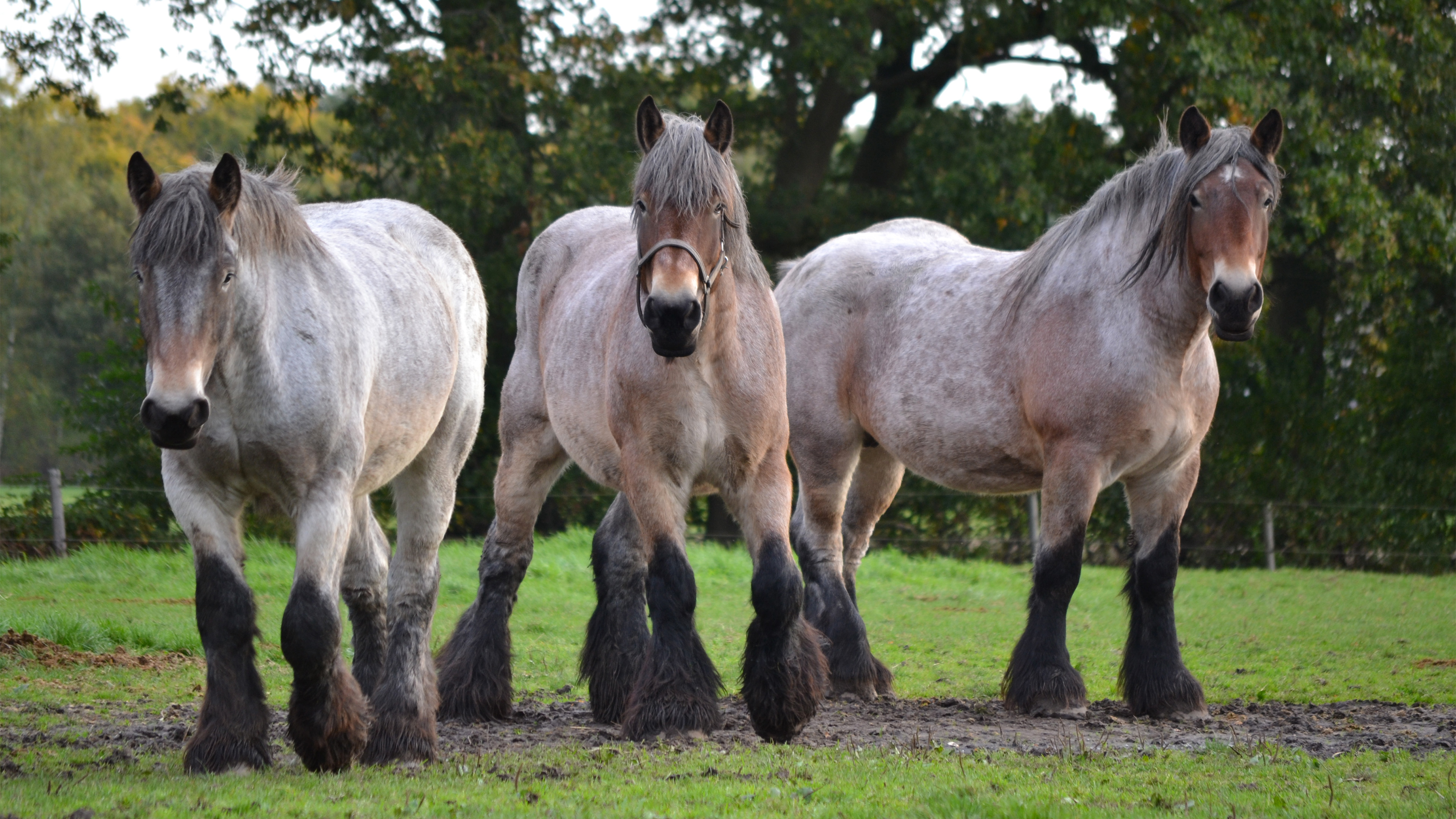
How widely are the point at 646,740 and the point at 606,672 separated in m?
1.04

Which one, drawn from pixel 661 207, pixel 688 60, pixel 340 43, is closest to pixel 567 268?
pixel 661 207

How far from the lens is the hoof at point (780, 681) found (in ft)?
17.0

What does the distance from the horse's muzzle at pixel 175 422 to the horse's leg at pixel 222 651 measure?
0.56 m

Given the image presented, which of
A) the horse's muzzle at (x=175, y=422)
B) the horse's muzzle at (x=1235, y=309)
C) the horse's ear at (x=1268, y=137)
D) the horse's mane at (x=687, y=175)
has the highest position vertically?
the horse's ear at (x=1268, y=137)

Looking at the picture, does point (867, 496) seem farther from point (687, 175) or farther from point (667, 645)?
point (687, 175)

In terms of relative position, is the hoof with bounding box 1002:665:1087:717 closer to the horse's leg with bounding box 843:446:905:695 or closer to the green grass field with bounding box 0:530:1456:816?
the green grass field with bounding box 0:530:1456:816

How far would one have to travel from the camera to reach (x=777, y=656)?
516 centimetres

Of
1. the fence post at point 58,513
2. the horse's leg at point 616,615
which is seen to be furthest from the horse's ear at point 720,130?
the fence post at point 58,513

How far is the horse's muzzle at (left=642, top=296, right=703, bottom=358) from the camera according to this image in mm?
4746

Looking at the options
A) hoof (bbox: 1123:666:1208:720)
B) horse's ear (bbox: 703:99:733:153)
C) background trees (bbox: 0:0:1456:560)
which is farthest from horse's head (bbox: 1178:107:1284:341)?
background trees (bbox: 0:0:1456:560)

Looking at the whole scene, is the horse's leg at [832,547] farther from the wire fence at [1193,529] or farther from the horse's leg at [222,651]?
the wire fence at [1193,529]

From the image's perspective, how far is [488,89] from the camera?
56.0ft

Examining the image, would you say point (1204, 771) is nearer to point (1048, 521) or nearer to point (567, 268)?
point (1048, 521)

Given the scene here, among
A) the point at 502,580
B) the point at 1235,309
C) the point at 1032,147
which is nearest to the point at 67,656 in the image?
the point at 502,580
